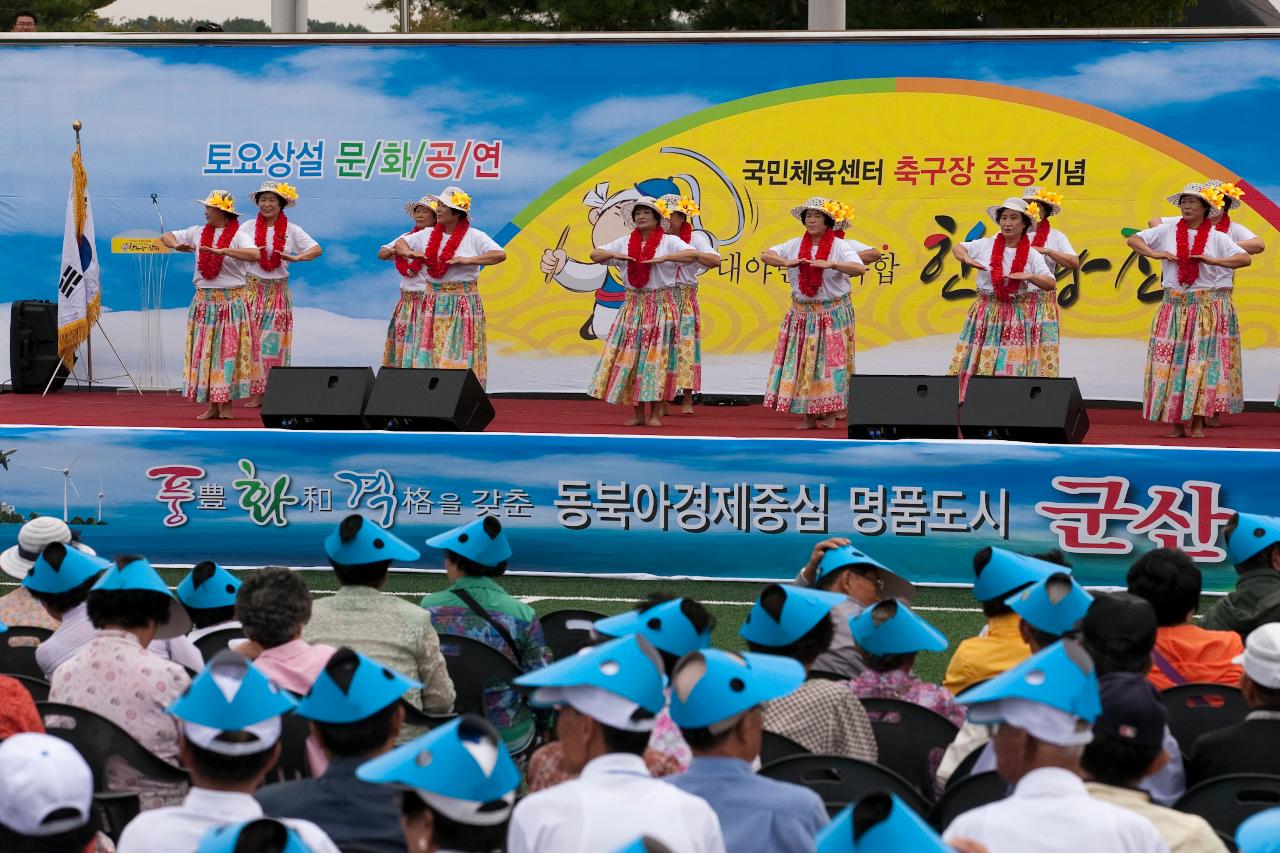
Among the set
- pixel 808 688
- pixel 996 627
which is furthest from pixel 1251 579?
pixel 808 688

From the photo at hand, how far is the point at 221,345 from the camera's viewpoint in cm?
1180

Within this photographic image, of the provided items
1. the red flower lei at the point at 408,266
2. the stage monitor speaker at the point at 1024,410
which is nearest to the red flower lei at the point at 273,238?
the red flower lei at the point at 408,266

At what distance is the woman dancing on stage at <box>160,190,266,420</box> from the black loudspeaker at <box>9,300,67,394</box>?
2599 millimetres

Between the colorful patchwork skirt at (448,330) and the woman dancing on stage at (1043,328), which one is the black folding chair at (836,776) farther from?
the colorful patchwork skirt at (448,330)

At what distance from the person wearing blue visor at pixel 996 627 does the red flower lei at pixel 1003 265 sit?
6249mm

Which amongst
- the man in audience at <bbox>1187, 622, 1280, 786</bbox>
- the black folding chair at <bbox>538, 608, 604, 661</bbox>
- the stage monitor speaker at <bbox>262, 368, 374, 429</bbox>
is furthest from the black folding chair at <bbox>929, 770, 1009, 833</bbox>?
the stage monitor speaker at <bbox>262, 368, 374, 429</bbox>

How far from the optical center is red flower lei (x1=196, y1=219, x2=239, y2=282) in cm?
1155

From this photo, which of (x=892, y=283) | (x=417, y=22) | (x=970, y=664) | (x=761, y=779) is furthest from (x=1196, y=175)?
(x=417, y=22)

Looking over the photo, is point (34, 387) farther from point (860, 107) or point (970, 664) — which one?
point (970, 664)

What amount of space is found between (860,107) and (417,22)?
12877 mm

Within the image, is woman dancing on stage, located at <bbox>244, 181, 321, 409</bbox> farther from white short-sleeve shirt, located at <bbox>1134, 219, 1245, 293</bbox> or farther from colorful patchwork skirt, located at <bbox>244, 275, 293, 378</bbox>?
white short-sleeve shirt, located at <bbox>1134, 219, 1245, 293</bbox>

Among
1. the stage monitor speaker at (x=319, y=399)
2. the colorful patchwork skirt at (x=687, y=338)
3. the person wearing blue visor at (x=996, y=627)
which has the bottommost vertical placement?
the person wearing blue visor at (x=996, y=627)

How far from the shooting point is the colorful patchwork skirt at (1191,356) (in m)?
10.7

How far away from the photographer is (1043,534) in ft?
26.9
